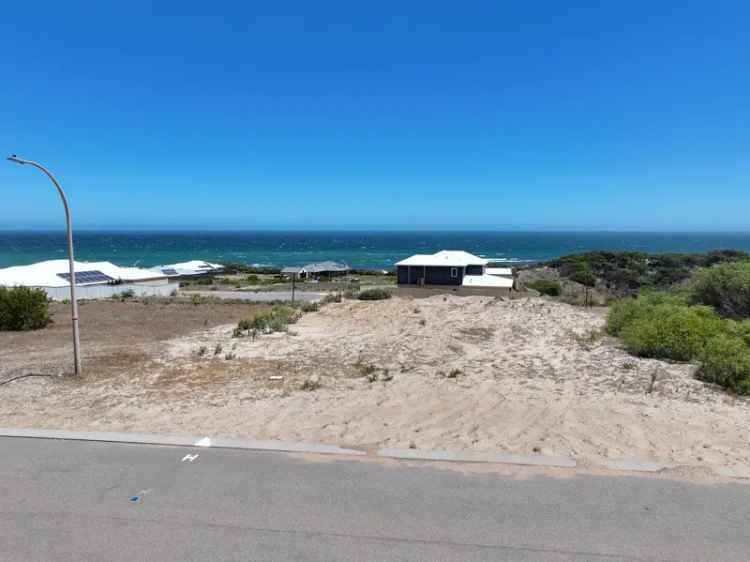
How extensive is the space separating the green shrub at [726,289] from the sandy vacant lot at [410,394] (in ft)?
13.0

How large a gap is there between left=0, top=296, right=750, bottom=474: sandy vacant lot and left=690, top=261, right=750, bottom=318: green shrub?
3.97 m

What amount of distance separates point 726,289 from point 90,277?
→ 110ft

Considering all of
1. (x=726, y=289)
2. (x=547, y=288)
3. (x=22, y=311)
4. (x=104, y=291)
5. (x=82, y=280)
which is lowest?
(x=547, y=288)

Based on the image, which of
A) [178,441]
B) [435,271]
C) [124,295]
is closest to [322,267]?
[435,271]

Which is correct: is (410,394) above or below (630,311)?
below

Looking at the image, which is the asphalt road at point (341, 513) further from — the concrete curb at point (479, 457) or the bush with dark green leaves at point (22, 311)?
the bush with dark green leaves at point (22, 311)

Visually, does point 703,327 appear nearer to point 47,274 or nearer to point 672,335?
point 672,335

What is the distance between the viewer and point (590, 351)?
950 cm

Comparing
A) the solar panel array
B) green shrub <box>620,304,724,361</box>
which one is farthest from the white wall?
green shrub <box>620,304,724,361</box>

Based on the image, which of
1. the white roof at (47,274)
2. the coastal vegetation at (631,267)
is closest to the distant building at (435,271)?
the coastal vegetation at (631,267)

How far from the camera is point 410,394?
697 cm

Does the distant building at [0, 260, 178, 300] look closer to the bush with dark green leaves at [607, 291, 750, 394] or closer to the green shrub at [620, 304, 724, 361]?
the bush with dark green leaves at [607, 291, 750, 394]

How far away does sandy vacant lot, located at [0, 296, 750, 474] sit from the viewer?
526cm

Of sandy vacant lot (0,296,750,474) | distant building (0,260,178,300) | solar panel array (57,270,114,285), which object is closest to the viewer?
sandy vacant lot (0,296,750,474)
